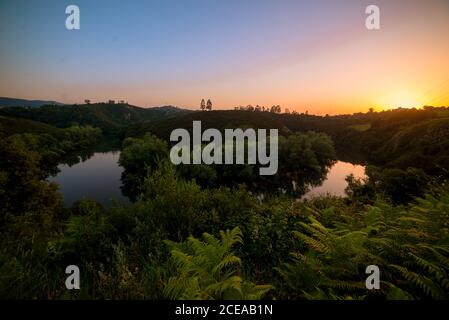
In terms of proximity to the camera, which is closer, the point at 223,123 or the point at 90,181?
the point at 90,181

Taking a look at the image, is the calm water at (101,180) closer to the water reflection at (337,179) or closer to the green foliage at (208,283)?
the water reflection at (337,179)

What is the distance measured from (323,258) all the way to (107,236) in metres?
5.53

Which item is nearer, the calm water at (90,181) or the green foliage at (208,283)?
the green foliage at (208,283)

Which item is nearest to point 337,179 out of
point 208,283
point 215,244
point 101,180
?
point 101,180

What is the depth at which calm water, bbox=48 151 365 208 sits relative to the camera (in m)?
44.1

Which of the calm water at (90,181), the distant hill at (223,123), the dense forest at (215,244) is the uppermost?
the distant hill at (223,123)

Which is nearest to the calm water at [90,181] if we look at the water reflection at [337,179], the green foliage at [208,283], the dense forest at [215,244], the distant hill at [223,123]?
the dense forest at [215,244]

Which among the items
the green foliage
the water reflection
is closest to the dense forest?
the green foliage

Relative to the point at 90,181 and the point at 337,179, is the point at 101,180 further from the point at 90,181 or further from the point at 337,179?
the point at 337,179

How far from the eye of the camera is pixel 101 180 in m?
56.4

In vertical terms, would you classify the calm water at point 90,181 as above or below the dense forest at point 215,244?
below

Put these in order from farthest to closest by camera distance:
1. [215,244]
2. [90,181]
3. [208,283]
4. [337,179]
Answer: [90,181]
[337,179]
[215,244]
[208,283]

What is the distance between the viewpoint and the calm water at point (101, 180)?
44094mm
